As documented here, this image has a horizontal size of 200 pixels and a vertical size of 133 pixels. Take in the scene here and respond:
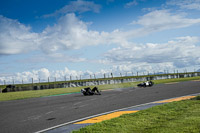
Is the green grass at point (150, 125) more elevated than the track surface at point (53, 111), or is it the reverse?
the green grass at point (150, 125)

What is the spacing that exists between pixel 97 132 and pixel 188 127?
2082 mm

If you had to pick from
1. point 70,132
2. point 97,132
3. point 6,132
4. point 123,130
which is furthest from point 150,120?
point 6,132

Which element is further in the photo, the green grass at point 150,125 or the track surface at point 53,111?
the track surface at point 53,111

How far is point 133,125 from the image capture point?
Answer: 5.29 metres

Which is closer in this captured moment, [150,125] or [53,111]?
[150,125]

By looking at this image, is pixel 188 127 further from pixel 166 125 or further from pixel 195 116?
pixel 195 116

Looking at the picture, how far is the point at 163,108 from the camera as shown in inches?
294

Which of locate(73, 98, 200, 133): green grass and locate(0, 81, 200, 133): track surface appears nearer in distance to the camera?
locate(73, 98, 200, 133): green grass

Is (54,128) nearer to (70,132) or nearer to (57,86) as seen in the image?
(70,132)

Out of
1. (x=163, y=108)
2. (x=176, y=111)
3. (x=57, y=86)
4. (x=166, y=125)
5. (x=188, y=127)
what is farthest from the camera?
(x=57, y=86)

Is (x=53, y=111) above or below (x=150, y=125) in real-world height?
below

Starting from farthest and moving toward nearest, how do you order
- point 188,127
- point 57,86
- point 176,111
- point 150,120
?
point 57,86
point 176,111
point 150,120
point 188,127

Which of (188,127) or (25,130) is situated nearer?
(188,127)

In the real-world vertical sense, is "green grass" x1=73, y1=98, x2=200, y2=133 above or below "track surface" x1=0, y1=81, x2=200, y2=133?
above
